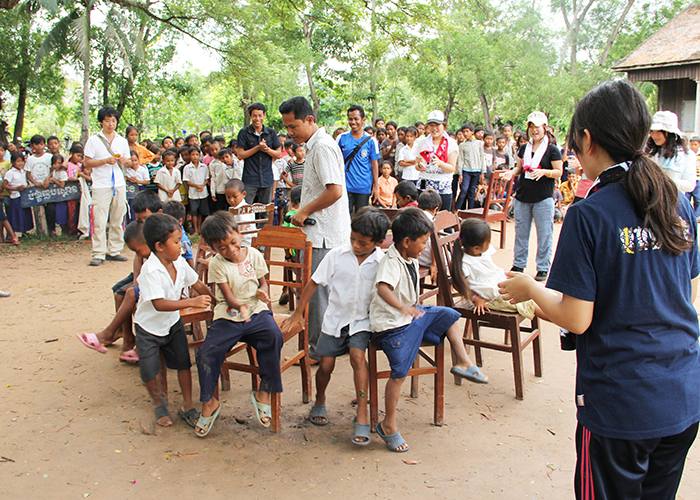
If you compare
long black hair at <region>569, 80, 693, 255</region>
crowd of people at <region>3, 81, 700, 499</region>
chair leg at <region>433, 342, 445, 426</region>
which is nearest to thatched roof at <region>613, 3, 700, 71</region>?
crowd of people at <region>3, 81, 700, 499</region>

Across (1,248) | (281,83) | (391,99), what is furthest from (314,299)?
(391,99)

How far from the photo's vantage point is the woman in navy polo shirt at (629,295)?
54.1 inches

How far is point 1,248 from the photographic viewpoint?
749cm

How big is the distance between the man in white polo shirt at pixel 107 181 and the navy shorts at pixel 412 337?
4982mm

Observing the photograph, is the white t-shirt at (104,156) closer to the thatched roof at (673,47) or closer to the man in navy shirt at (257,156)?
the man in navy shirt at (257,156)

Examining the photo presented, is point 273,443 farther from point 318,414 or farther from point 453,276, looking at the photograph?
point 453,276

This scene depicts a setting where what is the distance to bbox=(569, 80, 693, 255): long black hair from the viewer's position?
1.36 metres

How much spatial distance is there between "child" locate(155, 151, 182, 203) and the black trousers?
24.8 ft

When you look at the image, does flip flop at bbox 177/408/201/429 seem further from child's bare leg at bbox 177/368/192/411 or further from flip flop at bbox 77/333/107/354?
flip flop at bbox 77/333/107/354

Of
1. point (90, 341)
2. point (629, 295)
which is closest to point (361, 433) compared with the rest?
point (629, 295)

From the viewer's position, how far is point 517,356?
3.22 metres

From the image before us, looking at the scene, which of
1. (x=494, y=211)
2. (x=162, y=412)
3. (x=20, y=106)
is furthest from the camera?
(x=20, y=106)

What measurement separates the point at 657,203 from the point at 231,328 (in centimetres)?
214

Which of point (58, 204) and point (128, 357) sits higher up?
point (58, 204)
